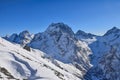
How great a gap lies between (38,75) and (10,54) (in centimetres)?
3212

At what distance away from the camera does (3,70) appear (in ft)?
→ 545

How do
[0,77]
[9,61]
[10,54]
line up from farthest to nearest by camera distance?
[10,54], [9,61], [0,77]

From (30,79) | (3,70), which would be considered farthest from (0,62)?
(30,79)

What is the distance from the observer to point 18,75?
169375mm

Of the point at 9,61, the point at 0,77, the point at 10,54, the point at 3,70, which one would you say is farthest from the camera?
the point at 10,54

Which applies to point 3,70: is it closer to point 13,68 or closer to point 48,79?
point 13,68

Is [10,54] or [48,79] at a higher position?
[10,54]

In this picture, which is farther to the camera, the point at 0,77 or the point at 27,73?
the point at 27,73

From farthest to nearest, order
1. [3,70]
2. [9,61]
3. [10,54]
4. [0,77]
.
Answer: [10,54]
[9,61]
[3,70]
[0,77]

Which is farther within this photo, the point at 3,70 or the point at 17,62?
the point at 17,62

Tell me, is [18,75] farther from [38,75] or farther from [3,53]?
[3,53]

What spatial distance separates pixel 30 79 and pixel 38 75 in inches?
247

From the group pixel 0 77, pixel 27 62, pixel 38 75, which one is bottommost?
pixel 0 77

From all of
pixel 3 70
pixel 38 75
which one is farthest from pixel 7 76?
pixel 38 75
